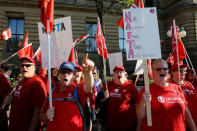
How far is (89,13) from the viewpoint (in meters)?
18.2

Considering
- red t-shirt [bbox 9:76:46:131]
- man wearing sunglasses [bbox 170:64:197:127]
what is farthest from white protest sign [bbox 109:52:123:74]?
red t-shirt [bbox 9:76:46:131]

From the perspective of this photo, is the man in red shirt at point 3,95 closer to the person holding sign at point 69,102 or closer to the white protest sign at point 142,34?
the person holding sign at point 69,102

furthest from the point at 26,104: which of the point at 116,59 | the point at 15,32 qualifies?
the point at 15,32

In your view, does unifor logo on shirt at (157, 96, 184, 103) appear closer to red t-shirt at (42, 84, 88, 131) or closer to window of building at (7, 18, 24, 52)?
red t-shirt at (42, 84, 88, 131)

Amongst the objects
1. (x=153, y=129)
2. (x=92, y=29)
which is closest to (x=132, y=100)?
(x=153, y=129)

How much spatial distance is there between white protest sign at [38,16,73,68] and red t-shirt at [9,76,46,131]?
502 millimetres

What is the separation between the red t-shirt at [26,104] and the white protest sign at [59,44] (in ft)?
1.65

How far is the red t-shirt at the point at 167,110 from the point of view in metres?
2.15

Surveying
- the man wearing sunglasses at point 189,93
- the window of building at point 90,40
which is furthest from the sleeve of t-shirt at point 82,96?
the window of building at point 90,40

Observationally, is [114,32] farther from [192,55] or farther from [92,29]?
[192,55]

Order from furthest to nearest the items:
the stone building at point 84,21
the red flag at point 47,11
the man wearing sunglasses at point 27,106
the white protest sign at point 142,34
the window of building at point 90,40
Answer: the window of building at point 90,40 < the stone building at point 84,21 < the red flag at point 47,11 < the man wearing sunglasses at point 27,106 < the white protest sign at point 142,34

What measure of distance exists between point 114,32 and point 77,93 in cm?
1718

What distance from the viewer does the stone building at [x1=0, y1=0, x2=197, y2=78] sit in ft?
51.9

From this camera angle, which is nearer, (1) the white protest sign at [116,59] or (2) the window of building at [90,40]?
(1) the white protest sign at [116,59]
